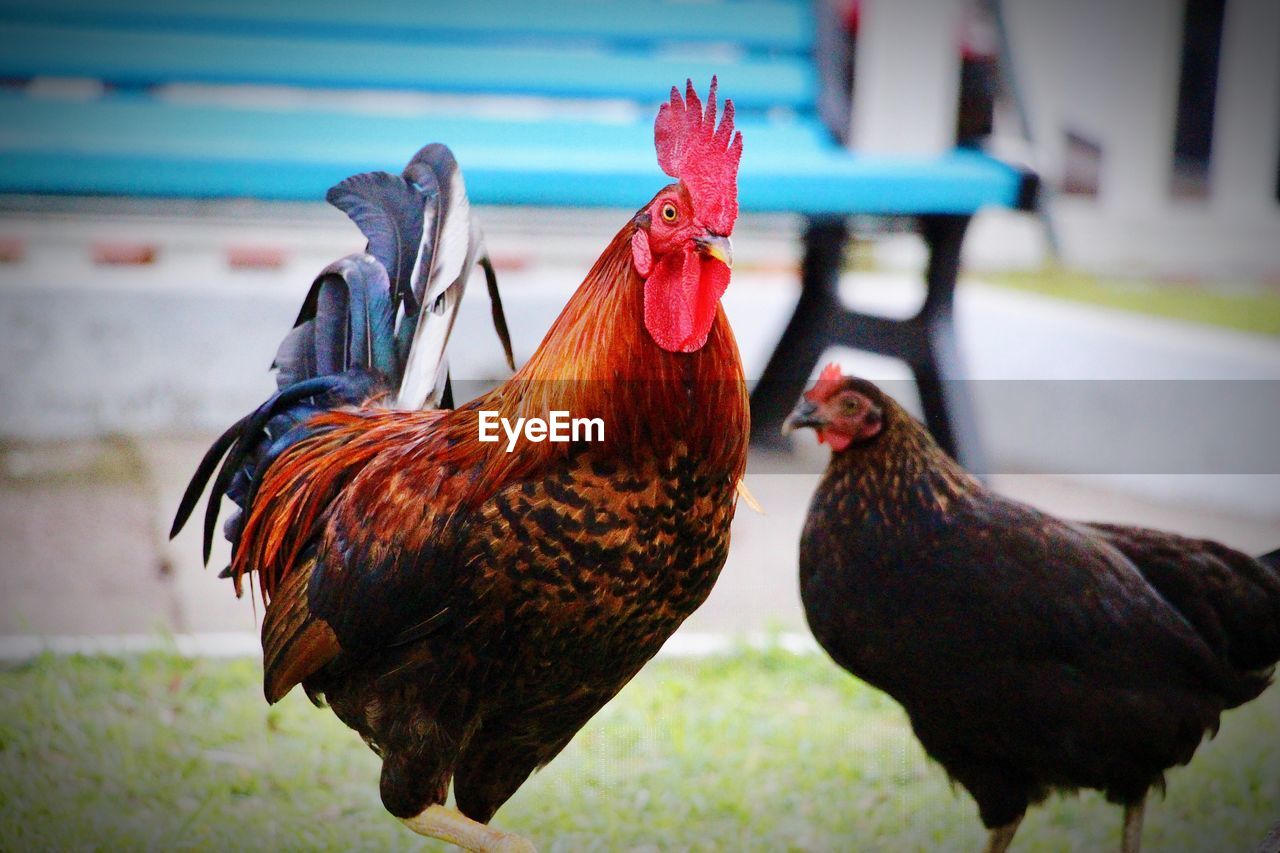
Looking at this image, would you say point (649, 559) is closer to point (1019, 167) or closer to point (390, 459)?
point (390, 459)

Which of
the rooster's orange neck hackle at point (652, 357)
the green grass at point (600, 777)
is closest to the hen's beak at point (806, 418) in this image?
the rooster's orange neck hackle at point (652, 357)

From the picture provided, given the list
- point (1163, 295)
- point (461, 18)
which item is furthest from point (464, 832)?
point (1163, 295)

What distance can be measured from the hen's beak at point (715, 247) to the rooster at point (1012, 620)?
2.00 feet

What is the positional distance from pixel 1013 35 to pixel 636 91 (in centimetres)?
113

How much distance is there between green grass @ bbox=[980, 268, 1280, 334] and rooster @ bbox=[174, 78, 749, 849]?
409 centimetres

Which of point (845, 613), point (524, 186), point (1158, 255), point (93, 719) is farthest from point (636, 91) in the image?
point (1158, 255)

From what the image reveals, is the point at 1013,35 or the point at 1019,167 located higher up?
the point at 1013,35

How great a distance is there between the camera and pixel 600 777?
2432mm

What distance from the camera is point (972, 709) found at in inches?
76.3

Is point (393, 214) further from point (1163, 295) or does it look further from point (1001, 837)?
point (1163, 295)

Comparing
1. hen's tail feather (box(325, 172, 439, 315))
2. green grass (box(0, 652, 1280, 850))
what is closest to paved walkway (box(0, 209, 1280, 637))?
green grass (box(0, 652, 1280, 850))

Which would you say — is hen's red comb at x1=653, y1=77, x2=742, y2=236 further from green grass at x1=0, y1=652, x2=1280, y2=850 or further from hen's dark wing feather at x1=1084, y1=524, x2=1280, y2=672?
green grass at x1=0, y1=652, x2=1280, y2=850

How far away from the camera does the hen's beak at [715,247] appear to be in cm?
148

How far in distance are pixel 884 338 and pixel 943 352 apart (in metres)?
0.26
